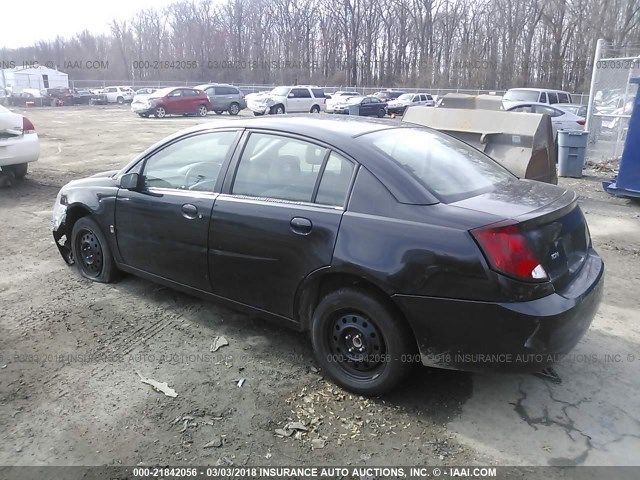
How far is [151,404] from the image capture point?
315 cm

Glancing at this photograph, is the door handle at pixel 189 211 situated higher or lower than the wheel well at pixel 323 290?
higher

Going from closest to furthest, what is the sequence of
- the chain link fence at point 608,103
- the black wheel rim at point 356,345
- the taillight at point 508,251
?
1. the taillight at point 508,251
2. the black wheel rim at point 356,345
3. the chain link fence at point 608,103

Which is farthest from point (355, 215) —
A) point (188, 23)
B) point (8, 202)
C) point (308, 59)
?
point (188, 23)

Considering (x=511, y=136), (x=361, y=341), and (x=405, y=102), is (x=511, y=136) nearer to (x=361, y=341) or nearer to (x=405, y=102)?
(x=361, y=341)

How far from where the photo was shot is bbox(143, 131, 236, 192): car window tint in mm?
3889

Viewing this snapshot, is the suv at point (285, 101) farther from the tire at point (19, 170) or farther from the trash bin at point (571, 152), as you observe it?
the tire at point (19, 170)

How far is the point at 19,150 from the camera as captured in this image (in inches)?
356

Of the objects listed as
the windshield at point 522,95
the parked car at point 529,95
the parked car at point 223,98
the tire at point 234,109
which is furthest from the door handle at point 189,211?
the tire at point 234,109

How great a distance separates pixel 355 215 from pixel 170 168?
189 cm

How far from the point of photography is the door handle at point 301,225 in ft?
10.6

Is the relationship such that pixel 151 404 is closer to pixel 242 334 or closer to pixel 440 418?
pixel 242 334

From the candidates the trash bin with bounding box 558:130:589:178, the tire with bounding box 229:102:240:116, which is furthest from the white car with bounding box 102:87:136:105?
the trash bin with bounding box 558:130:589:178

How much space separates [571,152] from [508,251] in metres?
9.94

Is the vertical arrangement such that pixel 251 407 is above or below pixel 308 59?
below
